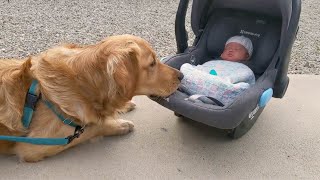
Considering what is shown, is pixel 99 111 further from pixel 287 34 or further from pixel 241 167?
pixel 287 34

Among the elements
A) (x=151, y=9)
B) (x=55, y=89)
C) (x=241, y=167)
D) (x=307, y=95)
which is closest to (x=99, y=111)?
(x=55, y=89)

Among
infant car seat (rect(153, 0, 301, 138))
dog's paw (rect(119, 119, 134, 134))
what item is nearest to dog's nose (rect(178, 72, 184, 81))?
infant car seat (rect(153, 0, 301, 138))

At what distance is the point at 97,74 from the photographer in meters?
2.59

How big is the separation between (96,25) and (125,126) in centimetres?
250

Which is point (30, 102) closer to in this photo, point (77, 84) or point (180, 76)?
point (77, 84)

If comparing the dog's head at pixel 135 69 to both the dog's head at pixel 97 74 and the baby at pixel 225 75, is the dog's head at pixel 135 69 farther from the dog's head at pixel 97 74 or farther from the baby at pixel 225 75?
the baby at pixel 225 75

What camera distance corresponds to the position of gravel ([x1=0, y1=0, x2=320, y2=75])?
4.67 metres

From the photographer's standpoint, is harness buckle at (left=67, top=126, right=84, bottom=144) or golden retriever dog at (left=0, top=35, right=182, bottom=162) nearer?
golden retriever dog at (left=0, top=35, right=182, bottom=162)

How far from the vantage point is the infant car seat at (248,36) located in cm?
269

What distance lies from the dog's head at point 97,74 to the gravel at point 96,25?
1.88m

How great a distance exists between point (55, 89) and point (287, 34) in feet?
5.55

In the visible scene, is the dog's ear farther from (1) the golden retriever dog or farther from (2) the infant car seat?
(2) the infant car seat

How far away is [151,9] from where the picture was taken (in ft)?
20.1

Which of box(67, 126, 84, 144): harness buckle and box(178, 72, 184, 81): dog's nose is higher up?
box(178, 72, 184, 81): dog's nose
